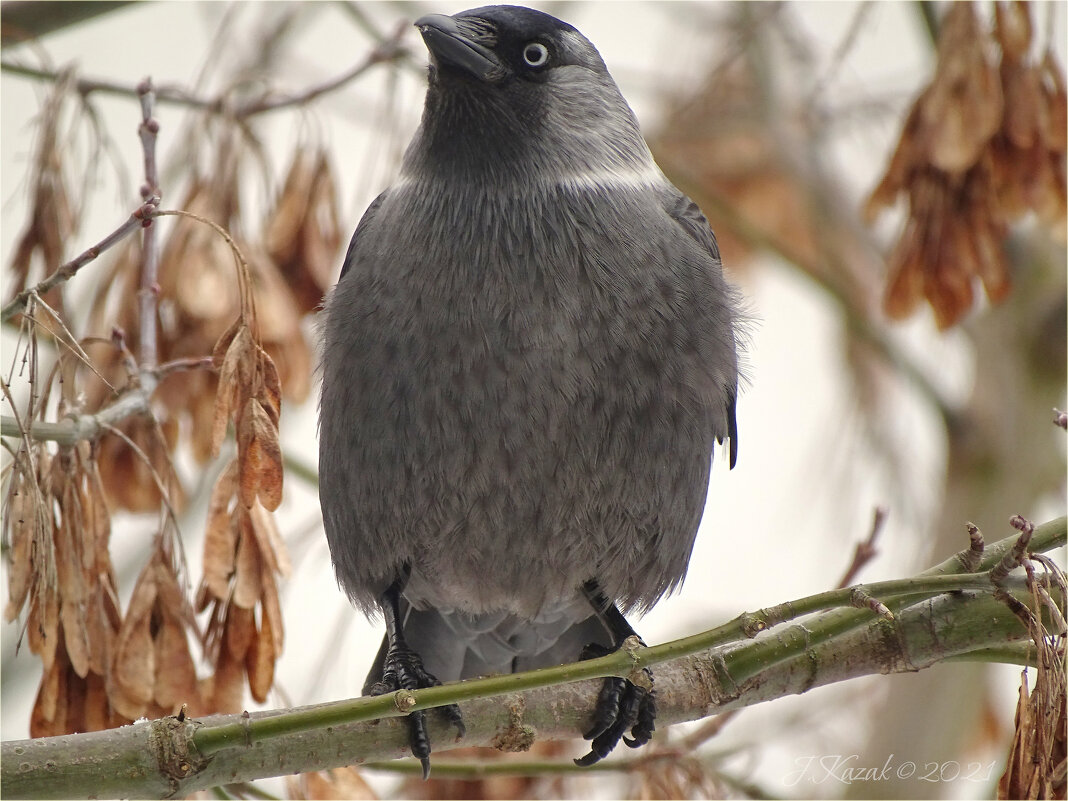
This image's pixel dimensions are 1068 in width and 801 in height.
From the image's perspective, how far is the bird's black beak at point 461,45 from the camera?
9.60 feet

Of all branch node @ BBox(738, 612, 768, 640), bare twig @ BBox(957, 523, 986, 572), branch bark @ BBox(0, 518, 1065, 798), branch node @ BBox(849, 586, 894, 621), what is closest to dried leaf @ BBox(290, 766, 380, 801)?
branch bark @ BBox(0, 518, 1065, 798)

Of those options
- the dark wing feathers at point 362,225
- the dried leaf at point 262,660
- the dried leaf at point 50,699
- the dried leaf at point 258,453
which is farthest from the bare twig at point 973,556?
the dark wing feathers at point 362,225

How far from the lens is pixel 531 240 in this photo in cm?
295

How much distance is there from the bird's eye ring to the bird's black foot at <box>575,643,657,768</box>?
152cm

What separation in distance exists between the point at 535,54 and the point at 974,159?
1140 millimetres

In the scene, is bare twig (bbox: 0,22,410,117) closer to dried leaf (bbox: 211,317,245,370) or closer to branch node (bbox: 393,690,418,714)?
dried leaf (bbox: 211,317,245,370)

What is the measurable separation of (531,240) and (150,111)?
921 millimetres

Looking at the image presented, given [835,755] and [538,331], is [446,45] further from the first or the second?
[835,755]

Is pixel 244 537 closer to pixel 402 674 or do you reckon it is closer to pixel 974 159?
pixel 402 674

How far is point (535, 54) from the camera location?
3.20 meters

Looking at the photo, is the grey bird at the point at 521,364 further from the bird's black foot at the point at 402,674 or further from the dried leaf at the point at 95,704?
the dried leaf at the point at 95,704

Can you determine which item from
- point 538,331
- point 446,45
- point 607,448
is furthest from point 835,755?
point 446,45

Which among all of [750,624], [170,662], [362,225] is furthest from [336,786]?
[362,225]

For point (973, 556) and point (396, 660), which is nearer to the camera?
point (973, 556)
